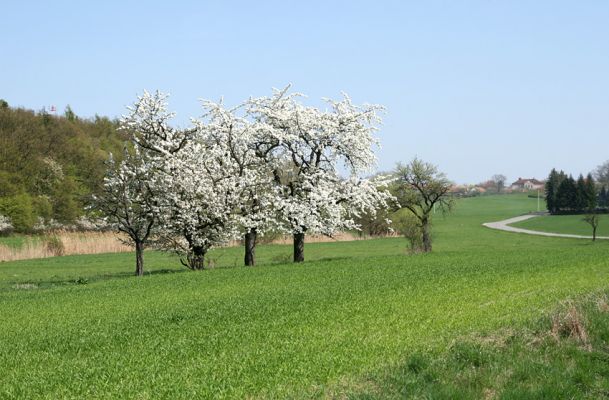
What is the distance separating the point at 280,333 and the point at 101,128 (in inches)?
3832

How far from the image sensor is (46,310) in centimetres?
2055

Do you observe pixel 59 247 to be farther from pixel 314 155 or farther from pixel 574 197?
pixel 574 197

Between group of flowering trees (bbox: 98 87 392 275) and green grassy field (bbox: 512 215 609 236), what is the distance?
6189 centimetres

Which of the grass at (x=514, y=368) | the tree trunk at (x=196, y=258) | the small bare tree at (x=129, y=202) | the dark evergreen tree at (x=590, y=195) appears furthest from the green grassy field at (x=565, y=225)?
the grass at (x=514, y=368)

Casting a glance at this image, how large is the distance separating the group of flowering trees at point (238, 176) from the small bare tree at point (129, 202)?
0.16 ft

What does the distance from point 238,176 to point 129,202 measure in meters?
5.96

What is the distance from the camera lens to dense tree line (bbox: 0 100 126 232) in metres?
71.4

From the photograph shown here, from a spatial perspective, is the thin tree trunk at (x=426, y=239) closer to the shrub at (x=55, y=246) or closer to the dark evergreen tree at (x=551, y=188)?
the shrub at (x=55, y=246)

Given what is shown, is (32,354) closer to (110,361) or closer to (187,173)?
(110,361)

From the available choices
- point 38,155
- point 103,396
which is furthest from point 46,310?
point 38,155

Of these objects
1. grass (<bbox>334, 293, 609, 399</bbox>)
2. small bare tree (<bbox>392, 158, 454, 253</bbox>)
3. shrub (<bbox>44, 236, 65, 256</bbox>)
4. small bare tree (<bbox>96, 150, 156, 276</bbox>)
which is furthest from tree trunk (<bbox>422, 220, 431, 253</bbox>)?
grass (<bbox>334, 293, 609, 399</bbox>)

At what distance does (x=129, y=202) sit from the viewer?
3300cm

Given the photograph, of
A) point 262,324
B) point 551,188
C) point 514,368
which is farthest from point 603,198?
point 514,368

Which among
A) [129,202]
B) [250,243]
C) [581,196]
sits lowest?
[250,243]
